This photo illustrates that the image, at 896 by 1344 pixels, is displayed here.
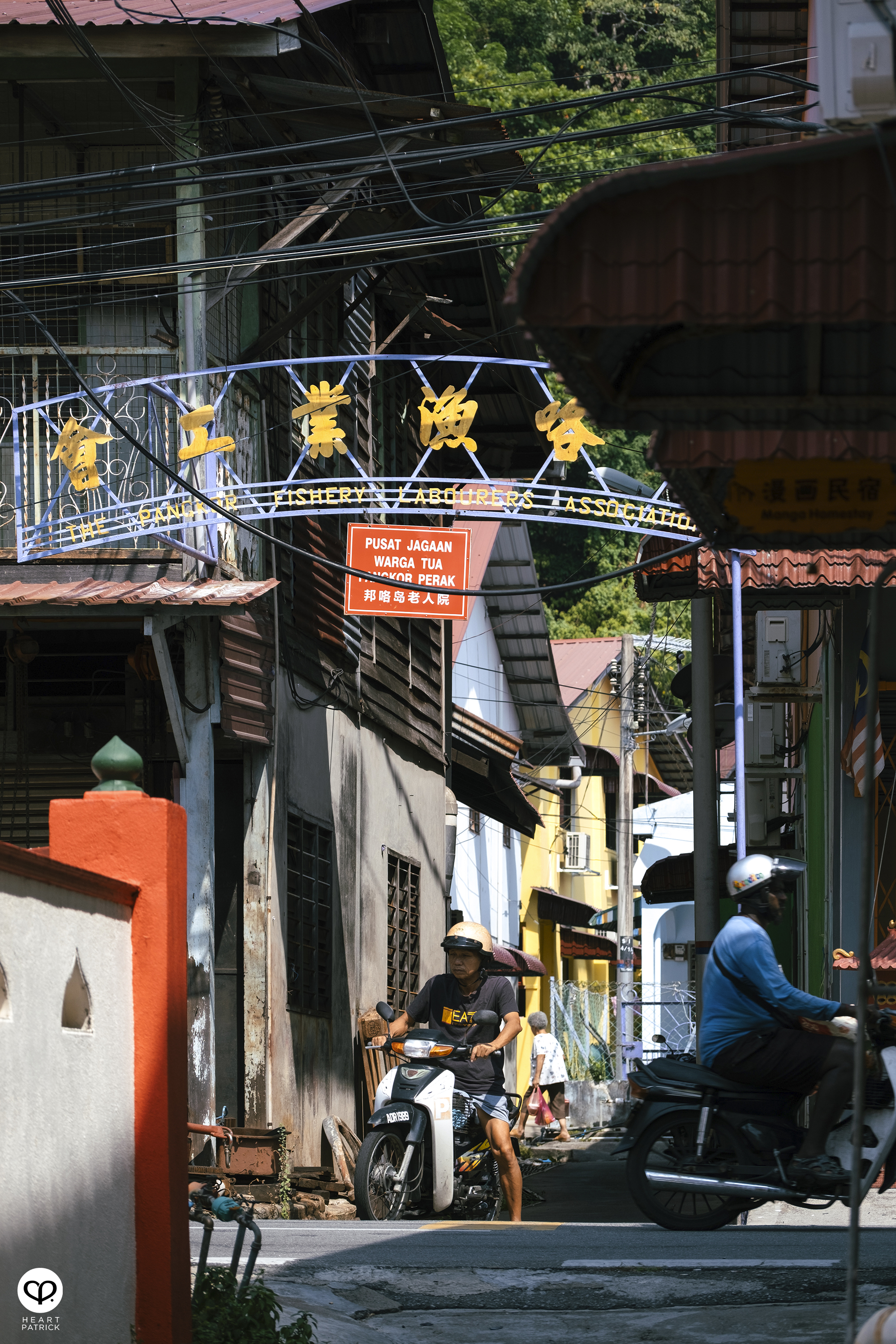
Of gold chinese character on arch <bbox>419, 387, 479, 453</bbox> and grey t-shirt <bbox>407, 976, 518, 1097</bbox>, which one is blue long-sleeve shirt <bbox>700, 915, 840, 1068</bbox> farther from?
gold chinese character on arch <bbox>419, 387, 479, 453</bbox>

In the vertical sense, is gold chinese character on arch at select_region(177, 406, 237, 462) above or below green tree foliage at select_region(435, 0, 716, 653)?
below

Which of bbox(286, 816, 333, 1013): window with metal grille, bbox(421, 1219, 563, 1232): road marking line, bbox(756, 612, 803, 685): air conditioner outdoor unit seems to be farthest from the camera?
bbox(756, 612, 803, 685): air conditioner outdoor unit

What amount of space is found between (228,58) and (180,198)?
145cm

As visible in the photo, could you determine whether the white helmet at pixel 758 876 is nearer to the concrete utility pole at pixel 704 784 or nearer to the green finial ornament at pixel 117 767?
the green finial ornament at pixel 117 767

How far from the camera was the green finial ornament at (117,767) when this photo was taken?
5.80 meters

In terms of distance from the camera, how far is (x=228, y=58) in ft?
41.3

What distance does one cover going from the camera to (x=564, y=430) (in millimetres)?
12078

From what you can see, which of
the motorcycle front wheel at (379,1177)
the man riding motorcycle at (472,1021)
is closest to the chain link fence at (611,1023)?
the man riding motorcycle at (472,1021)

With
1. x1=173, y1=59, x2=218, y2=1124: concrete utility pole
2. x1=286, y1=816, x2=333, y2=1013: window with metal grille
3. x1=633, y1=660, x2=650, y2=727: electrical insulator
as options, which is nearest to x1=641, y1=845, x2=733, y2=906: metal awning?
x1=633, y1=660, x2=650, y2=727: electrical insulator

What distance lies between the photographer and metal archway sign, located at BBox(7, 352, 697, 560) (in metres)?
11.9

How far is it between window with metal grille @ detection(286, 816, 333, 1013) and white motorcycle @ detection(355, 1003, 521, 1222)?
149 inches

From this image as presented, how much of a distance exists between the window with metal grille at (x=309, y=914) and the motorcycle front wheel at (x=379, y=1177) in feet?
13.2

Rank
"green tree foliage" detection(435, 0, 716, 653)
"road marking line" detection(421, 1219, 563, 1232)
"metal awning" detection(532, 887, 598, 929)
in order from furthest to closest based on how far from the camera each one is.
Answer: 1. "green tree foliage" detection(435, 0, 716, 653)
2. "metal awning" detection(532, 887, 598, 929)
3. "road marking line" detection(421, 1219, 563, 1232)

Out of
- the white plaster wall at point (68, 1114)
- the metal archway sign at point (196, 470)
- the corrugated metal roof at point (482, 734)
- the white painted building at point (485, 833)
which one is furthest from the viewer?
the white painted building at point (485, 833)
